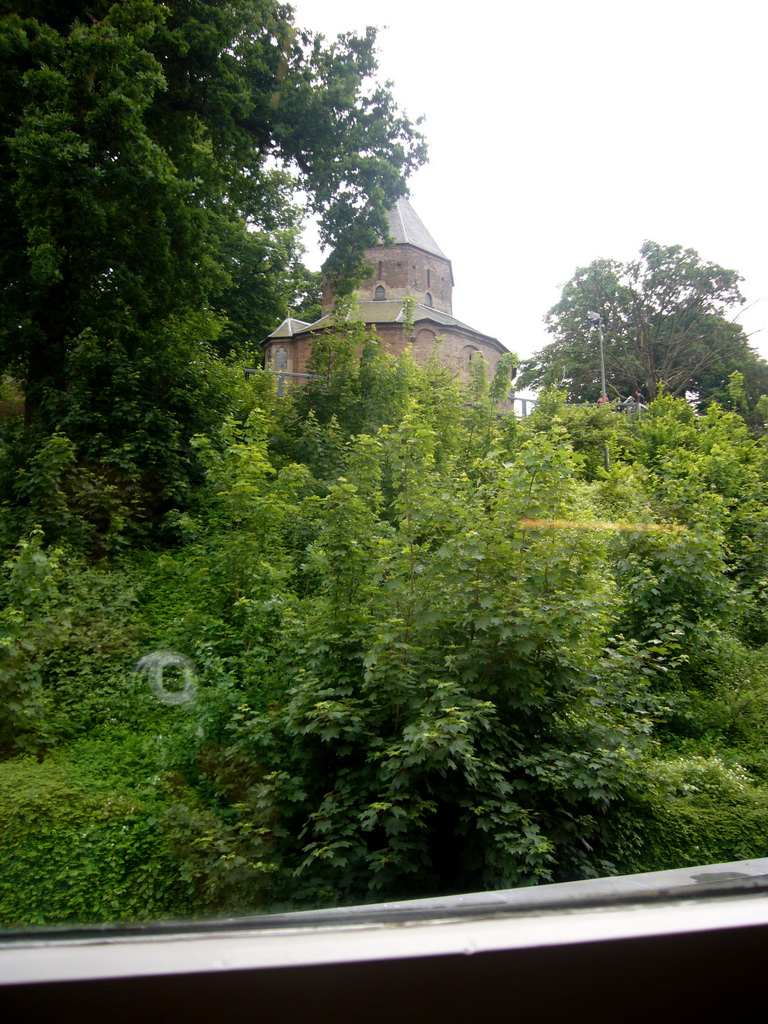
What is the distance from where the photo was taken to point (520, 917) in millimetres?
773

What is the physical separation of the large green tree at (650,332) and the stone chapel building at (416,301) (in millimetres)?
4362

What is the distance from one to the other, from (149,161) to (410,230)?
108 feet

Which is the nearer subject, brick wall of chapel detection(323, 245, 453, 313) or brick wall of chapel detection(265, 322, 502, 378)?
brick wall of chapel detection(265, 322, 502, 378)

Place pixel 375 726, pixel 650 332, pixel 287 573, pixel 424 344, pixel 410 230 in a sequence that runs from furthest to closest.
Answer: pixel 410 230 → pixel 424 344 → pixel 650 332 → pixel 287 573 → pixel 375 726

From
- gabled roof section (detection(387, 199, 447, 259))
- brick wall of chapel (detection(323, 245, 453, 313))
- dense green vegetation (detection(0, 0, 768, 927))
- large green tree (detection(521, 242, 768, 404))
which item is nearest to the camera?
dense green vegetation (detection(0, 0, 768, 927))

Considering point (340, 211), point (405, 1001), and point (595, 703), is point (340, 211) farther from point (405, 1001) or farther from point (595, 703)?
point (405, 1001)

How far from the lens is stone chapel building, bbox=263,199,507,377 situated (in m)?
35.4

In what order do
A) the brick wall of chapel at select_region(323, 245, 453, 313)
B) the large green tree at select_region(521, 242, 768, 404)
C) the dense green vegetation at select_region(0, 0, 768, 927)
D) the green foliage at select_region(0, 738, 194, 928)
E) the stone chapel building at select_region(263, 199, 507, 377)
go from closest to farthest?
the green foliage at select_region(0, 738, 194, 928) → the dense green vegetation at select_region(0, 0, 768, 927) → the large green tree at select_region(521, 242, 768, 404) → the stone chapel building at select_region(263, 199, 507, 377) → the brick wall of chapel at select_region(323, 245, 453, 313)

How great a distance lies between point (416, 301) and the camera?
119 feet

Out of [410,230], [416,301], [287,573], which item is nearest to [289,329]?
[416,301]

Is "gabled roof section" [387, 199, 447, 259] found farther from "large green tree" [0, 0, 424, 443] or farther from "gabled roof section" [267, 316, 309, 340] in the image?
"large green tree" [0, 0, 424, 443]

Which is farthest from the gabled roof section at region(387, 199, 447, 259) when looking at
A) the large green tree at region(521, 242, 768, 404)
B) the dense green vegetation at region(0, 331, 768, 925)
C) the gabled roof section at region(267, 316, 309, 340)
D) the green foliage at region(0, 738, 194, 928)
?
the green foliage at region(0, 738, 194, 928)

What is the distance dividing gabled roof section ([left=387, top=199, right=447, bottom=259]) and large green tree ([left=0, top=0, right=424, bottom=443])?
2595 cm

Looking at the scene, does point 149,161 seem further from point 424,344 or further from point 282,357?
point 282,357
